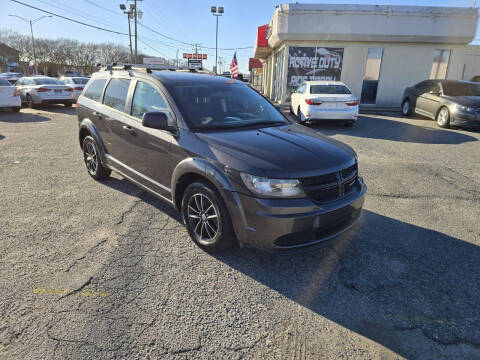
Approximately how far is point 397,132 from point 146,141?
9.01 meters

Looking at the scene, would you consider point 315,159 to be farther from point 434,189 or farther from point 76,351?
point 434,189

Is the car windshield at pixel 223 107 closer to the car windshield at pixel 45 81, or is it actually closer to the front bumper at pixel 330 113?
the front bumper at pixel 330 113

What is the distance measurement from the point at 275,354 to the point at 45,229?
3032 millimetres

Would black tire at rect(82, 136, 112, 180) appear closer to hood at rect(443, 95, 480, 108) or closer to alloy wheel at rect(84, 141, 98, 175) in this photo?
alloy wheel at rect(84, 141, 98, 175)

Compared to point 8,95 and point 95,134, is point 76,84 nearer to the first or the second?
point 8,95

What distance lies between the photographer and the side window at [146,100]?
147 inches

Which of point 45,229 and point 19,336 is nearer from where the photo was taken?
point 19,336

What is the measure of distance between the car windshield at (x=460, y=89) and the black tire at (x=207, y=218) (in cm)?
1149

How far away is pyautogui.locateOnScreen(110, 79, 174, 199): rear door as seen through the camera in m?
3.62

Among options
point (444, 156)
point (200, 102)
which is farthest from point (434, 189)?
point (200, 102)

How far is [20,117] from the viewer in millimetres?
13227

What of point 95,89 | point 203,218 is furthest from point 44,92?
point 203,218

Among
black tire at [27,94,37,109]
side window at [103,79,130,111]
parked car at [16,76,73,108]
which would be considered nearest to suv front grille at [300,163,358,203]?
side window at [103,79,130,111]

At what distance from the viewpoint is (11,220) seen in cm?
400
